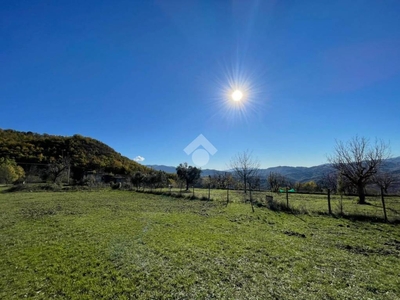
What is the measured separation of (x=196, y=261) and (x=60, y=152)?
6562 cm

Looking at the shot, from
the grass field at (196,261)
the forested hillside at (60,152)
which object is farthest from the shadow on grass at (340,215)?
the forested hillside at (60,152)

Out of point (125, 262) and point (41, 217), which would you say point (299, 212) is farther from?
point (41, 217)

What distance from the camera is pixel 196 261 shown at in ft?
17.1

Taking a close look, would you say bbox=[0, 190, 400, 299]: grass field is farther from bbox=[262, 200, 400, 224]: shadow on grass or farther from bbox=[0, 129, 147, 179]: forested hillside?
bbox=[0, 129, 147, 179]: forested hillside

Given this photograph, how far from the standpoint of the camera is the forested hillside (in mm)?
47750

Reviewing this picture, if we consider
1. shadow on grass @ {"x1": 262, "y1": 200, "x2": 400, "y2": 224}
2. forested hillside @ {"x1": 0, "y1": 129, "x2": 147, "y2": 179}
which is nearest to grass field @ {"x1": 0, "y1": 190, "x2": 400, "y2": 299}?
shadow on grass @ {"x1": 262, "y1": 200, "x2": 400, "y2": 224}

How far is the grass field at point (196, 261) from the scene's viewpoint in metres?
3.79

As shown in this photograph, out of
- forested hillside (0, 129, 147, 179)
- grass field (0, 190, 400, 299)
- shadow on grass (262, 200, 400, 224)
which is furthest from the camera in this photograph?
forested hillside (0, 129, 147, 179)

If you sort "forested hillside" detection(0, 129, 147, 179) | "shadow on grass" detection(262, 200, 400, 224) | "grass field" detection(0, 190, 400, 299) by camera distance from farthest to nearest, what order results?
1. "forested hillside" detection(0, 129, 147, 179)
2. "shadow on grass" detection(262, 200, 400, 224)
3. "grass field" detection(0, 190, 400, 299)

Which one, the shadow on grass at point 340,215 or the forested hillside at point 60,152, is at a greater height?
the forested hillside at point 60,152

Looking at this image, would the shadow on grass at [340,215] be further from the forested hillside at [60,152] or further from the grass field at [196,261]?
the forested hillside at [60,152]

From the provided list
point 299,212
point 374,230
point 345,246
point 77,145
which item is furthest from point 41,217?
point 77,145

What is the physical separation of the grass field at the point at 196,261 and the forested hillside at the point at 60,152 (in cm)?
5160

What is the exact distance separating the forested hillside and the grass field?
169ft
